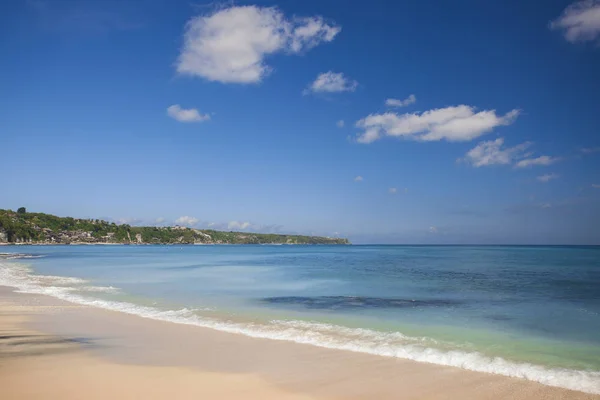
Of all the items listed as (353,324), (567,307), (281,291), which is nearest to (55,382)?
(353,324)

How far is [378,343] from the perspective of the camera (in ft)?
31.4

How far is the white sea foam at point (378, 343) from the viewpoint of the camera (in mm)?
7410

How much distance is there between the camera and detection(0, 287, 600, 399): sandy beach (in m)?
6.25

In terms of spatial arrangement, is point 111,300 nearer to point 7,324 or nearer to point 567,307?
point 7,324

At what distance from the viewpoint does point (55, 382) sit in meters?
6.54

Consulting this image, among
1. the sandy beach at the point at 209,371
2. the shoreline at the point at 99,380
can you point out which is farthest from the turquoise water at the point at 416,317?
the shoreline at the point at 99,380

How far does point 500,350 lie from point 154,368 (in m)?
7.93

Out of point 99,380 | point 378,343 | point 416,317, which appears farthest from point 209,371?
point 416,317

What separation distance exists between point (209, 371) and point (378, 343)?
4391 mm

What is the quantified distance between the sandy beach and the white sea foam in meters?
0.44

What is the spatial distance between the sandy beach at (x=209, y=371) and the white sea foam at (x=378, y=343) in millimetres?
442

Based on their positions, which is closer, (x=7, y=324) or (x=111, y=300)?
(x=7, y=324)

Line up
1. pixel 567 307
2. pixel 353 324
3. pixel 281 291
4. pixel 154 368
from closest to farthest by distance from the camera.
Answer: pixel 154 368 → pixel 353 324 → pixel 567 307 → pixel 281 291

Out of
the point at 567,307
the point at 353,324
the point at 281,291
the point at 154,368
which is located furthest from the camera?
the point at 281,291
